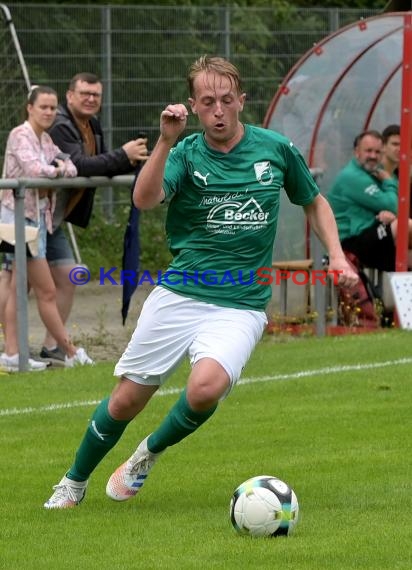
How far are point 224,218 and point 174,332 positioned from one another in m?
0.57

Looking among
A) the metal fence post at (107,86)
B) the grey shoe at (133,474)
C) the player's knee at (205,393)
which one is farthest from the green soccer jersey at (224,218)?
the metal fence post at (107,86)

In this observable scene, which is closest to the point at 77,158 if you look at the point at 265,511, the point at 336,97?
the point at 336,97

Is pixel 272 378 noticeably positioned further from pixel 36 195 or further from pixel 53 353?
pixel 36 195

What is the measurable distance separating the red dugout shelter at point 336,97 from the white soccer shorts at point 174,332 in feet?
26.6

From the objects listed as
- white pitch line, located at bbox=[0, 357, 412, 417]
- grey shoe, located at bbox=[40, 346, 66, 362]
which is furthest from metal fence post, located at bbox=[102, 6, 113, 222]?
white pitch line, located at bbox=[0, 357, 412, 417]

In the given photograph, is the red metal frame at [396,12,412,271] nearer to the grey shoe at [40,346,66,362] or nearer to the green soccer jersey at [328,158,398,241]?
the green soccer jersey at [328,158,398,241]

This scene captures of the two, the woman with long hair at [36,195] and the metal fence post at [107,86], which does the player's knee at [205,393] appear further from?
the metal fence post at [107,86]

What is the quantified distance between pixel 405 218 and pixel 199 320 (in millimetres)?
7613

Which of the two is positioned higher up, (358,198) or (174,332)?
(358,198)

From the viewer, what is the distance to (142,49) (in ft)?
63.6

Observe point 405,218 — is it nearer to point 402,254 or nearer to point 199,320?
point 402,254

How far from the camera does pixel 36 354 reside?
13.1 metres

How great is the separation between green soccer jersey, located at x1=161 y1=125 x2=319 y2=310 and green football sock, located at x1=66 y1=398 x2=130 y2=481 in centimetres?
67

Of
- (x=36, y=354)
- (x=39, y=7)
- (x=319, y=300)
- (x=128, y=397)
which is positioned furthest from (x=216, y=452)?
(x=39, y=7)
